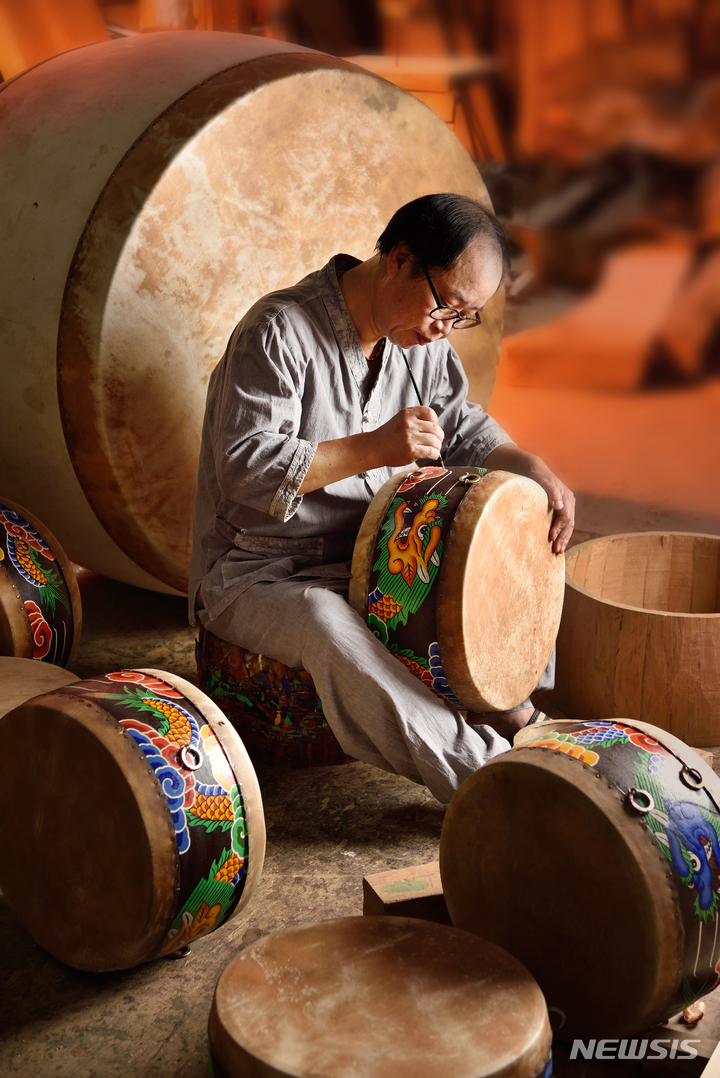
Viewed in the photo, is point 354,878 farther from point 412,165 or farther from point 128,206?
point 412,165

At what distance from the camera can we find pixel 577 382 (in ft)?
18.3

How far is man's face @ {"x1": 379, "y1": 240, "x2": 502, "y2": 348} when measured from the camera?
208cm

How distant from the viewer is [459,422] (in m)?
2.61

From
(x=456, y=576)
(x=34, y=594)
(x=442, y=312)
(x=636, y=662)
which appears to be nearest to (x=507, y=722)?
(x=636, y=662)

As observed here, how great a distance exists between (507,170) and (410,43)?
0.87 metres

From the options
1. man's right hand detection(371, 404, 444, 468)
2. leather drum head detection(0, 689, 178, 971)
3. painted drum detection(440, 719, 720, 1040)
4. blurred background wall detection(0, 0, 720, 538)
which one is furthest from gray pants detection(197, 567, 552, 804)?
blurred background wall detection(0, 0, 720, 538)

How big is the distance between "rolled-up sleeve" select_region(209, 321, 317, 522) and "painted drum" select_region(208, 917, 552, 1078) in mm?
993

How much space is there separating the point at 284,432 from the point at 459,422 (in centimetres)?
65

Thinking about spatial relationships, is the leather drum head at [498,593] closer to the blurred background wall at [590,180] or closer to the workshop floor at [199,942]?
the workshop floor at [199,942]

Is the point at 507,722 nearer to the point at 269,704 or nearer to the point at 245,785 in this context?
the point at 269,704

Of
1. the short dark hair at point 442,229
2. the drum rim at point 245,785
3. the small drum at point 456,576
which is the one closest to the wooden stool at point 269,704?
the small drum at point 456,576

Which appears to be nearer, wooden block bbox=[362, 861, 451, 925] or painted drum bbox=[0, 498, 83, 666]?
wooden block bbox=[362, 861, 451, 925]

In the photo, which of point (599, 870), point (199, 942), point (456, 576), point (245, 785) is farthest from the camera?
point (456, 576)

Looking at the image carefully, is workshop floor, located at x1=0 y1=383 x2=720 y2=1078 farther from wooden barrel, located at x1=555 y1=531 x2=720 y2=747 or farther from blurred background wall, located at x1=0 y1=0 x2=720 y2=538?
blurred background wall, located at x1=0 y1=0 x2=720 y2=538
